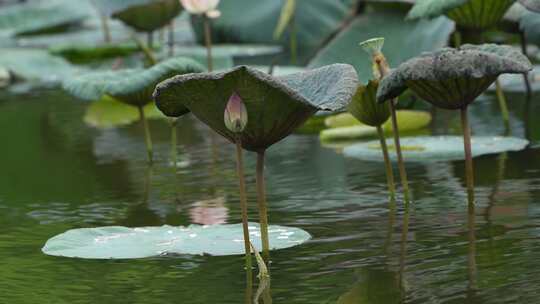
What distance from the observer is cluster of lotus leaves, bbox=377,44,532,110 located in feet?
8.97

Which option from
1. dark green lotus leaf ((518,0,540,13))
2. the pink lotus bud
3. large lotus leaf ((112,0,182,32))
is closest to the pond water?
the pink lotus bud

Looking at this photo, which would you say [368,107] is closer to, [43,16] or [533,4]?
[533,4]

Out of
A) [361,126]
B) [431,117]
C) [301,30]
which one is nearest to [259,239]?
[361,126]

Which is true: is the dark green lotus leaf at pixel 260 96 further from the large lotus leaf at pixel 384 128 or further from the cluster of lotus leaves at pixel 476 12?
the large lotus leaf at pixel 384 128

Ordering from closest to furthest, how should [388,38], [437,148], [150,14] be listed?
1. [437,148]
2. [388,38]
3. [150,14]

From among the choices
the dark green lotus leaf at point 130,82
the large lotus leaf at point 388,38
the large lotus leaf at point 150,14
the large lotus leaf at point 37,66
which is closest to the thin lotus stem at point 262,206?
the dark green lotus leaf at point 130,82

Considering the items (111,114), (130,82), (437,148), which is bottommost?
(111,114)

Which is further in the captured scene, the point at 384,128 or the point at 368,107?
the point at 384,128

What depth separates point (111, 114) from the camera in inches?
214

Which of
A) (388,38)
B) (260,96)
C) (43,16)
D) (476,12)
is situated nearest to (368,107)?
(260,96)

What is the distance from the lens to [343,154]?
3996mm

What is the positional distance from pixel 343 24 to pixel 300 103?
3149mm

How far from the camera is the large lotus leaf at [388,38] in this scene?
506 centimetres

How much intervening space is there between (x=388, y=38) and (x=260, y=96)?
2.91 metres
